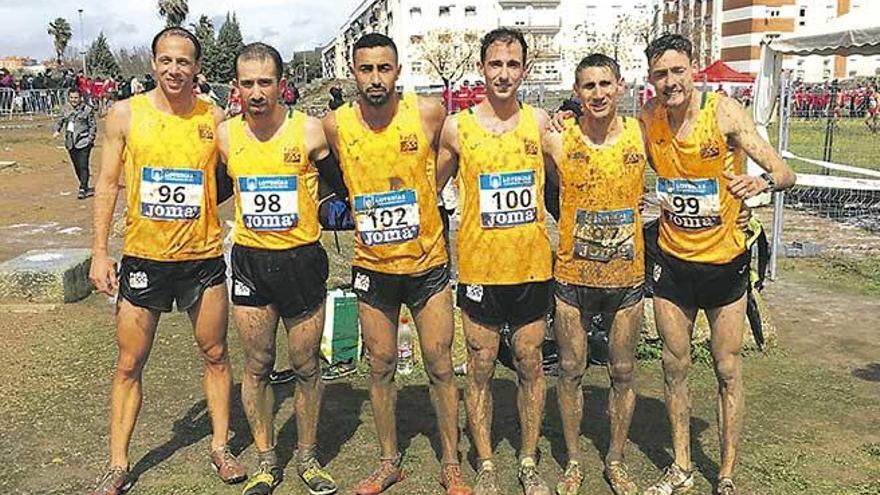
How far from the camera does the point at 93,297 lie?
847 centimetres

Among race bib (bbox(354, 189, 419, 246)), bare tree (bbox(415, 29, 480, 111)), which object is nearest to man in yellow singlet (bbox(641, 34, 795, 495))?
race bib (bbox(354, 189, 419, 246))

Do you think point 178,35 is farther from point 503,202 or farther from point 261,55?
point 503,202

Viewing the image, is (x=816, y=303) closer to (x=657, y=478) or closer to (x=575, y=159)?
(x=657, y=478)

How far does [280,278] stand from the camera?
4.16 m

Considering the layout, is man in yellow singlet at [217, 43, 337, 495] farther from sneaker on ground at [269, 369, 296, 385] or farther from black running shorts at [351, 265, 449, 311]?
sneaker on ground at [269, 369, 296, 385]

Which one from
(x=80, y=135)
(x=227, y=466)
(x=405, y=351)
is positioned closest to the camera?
(x=227, y=466)

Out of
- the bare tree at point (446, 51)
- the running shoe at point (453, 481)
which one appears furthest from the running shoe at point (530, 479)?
the bare tree at point (446, 51)

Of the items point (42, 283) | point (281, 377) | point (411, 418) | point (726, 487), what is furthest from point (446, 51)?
point (726, 487)

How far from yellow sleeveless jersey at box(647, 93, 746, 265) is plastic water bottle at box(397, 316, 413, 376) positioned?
261cm

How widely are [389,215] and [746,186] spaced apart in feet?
5.51

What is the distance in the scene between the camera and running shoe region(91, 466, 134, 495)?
4316mm

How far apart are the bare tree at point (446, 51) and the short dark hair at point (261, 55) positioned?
69397 mm

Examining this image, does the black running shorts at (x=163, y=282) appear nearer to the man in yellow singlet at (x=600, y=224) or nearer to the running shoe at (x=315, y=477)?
the running shoe at (x=315, y=477)

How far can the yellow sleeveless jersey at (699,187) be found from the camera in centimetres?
400
